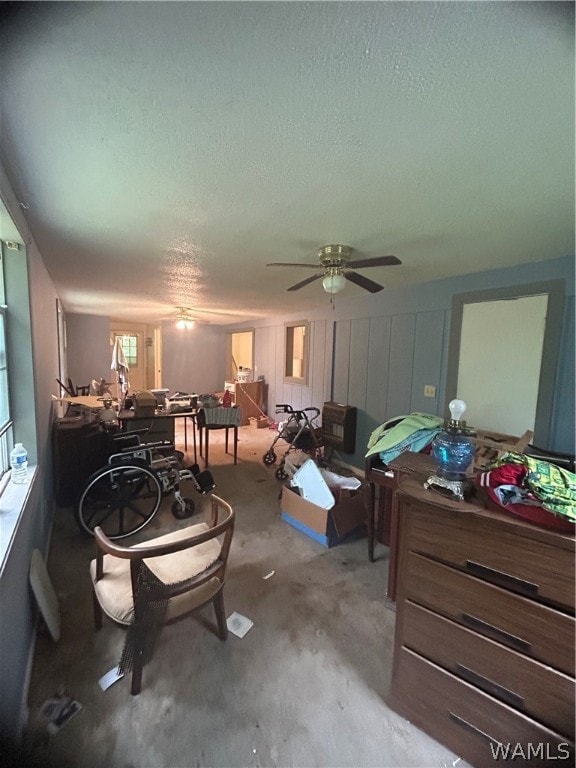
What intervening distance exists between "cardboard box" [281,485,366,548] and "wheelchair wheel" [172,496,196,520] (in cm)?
90

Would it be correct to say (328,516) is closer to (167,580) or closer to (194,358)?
(167,580)

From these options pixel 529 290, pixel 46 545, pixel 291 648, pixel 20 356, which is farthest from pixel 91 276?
pixel 529 290

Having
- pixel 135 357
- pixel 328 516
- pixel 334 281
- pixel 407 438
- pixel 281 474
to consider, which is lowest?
pixel 281 474

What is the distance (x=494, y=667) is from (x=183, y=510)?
2423 millimetres

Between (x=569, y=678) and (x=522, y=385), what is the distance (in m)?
2.19

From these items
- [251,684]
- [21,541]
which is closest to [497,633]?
[251,684]

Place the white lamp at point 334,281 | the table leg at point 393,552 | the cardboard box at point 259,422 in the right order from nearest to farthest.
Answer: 1. the table leg at point 393,552
2. the white lamp at point 334,281
3. the cardboard box at point 259,422

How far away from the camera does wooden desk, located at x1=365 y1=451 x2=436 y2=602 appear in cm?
148

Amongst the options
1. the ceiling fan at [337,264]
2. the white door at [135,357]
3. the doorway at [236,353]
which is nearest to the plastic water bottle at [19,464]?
the ceiling fan at [337,264]

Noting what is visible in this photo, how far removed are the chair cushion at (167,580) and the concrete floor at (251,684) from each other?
0.36 meters

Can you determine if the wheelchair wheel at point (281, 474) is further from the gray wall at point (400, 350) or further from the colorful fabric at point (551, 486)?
the colorful fabric at point (551, 486)

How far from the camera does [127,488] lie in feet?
8.13

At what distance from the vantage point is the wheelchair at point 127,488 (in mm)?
2408

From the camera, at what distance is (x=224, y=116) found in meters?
0.97
